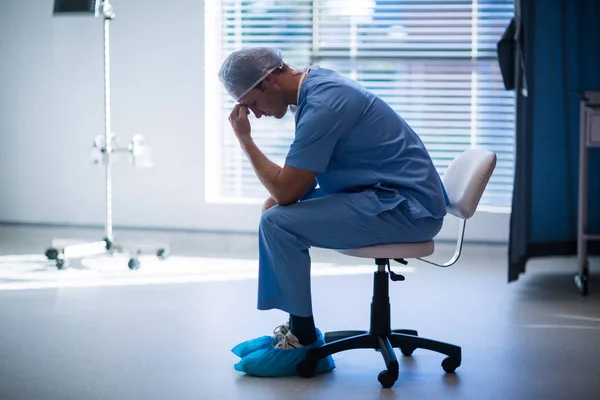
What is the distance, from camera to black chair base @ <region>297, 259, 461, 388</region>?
2.65 meters

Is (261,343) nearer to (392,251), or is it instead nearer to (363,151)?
(392,251)

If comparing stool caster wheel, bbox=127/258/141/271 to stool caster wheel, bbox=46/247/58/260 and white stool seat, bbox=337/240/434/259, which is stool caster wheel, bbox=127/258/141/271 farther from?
white stool seat, bbox=337/240/434/259

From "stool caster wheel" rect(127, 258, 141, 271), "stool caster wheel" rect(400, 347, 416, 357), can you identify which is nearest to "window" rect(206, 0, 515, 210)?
"stool caster wheel" rect(127, 258, 141, 271)

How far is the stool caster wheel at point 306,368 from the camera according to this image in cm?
266

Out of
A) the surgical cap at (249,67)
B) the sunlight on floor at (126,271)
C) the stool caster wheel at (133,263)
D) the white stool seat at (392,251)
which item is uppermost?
the surgical cap at (249,67)

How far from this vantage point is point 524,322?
3.44 meters

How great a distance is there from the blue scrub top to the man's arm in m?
0.03

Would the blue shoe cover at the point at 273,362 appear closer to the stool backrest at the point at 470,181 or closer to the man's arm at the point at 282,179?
the man's arm at the point at 282,179

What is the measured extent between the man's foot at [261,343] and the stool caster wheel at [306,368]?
4.7 inches

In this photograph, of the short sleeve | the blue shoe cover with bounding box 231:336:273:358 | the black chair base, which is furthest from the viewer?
the blue shoe cover with bounding box 231:336:273:358

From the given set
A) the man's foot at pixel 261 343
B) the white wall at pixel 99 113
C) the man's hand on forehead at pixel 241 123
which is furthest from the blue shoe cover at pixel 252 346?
the white wall at pixel 99 113

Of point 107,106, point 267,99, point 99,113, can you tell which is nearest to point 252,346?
point 267,99

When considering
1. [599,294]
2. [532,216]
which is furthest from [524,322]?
[532,216]

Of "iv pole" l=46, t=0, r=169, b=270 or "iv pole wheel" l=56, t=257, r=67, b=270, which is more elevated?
"iv pole" l=46, t=0, r=169, b=270
